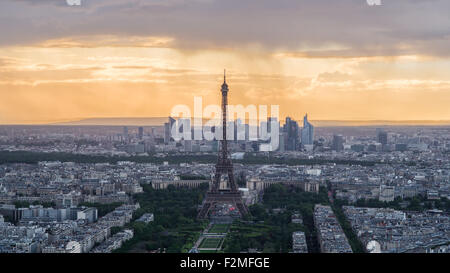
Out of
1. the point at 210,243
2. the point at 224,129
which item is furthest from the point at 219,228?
the point at 224,129

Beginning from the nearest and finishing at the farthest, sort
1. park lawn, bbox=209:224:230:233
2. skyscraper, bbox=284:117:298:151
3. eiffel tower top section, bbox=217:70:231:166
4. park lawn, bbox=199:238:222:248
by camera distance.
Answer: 1. park lawn, bbox=199:238:222:248
2. park lawn, bbox=209:224:230:233
3. eiffel tower top section, bbox=217:70:231:166
4. skyscraper, bbox=284:117:298:151

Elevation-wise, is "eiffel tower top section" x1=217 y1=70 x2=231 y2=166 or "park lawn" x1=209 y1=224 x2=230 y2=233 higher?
"eiffel tower top section" x1=217 y1=70 x2=231 y2=166

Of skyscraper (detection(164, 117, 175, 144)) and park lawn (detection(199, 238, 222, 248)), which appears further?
skyscraper (detection(164, 117, 175, 144))

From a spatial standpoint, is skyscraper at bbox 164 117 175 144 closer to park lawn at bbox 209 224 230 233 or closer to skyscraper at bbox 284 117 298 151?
skyscraper at bbox 284 117 298 151

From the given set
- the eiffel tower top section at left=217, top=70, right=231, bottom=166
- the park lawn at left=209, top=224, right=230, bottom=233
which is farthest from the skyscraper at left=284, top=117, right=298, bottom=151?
the park lawn at left=209, top=224, right=230, bottom=233

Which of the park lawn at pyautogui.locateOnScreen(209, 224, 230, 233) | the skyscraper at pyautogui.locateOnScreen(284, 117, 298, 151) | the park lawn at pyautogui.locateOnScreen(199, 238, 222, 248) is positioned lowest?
the park lawn at pyautogui.locateOnScreen(209, 224, 230, 233)

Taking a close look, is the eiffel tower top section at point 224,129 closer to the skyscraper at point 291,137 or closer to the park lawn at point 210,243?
the park lawn at point 210,243

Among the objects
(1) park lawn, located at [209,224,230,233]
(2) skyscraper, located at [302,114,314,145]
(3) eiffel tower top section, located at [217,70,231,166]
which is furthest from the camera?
(2) skyscraper, located at [302,114,314,145]

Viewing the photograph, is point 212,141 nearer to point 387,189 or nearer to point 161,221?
point 387,189

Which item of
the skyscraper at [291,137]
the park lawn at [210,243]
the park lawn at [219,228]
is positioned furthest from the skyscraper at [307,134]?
the park lawn at [210,243]
